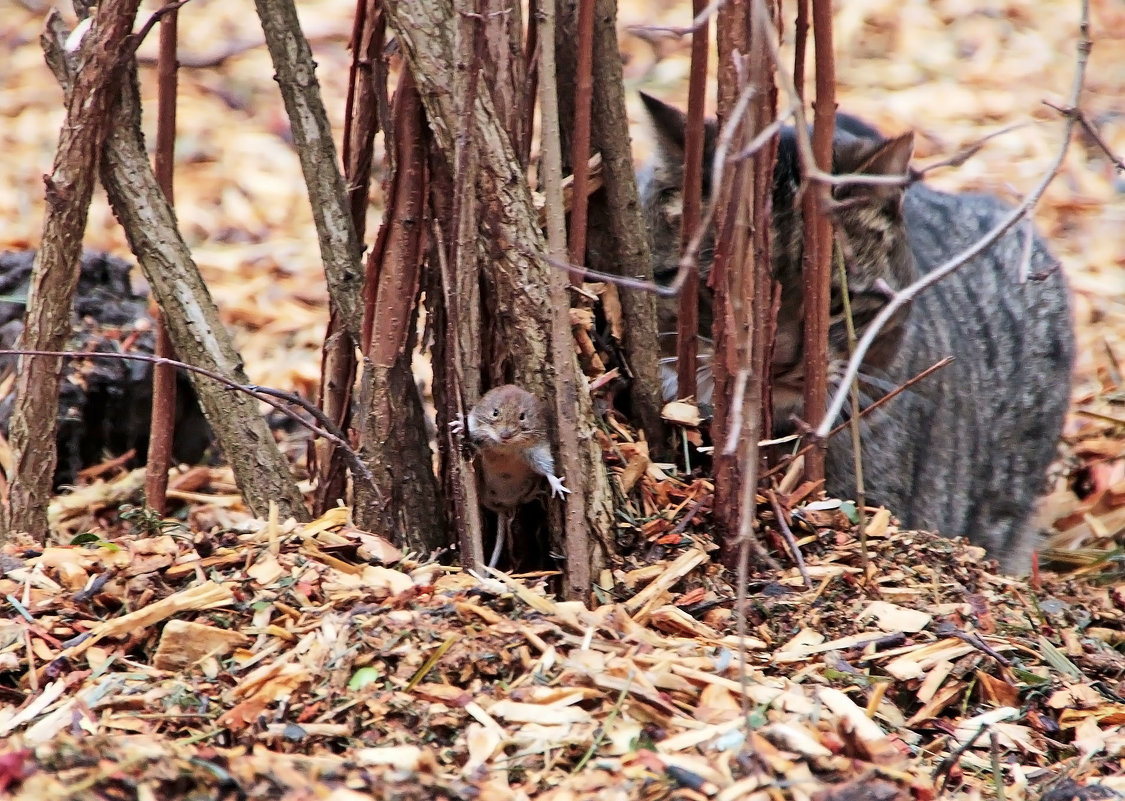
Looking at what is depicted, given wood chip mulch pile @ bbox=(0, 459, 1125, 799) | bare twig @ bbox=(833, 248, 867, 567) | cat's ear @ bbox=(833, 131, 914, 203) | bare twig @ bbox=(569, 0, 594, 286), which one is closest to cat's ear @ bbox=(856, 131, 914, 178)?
cat's ear @ bbox=(833, 131, 914, 203)

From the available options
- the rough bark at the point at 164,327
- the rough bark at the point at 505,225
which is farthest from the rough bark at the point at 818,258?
the rough bark at the point at 164,327

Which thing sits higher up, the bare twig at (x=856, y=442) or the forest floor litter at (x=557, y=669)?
the bare twig at (x=856, y=442)

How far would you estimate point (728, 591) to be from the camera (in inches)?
111

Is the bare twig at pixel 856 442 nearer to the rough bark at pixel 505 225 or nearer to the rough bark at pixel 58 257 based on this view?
the rough bark at pixel 505 225

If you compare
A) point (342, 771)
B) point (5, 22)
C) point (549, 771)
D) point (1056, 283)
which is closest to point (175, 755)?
point (342, 771)

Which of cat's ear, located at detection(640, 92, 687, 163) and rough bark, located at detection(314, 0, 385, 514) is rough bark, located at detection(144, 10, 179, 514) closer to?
rough bark, located at detection(314, 0, 385, 514)

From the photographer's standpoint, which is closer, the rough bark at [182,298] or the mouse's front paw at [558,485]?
the mouse's front paw at [558,485]

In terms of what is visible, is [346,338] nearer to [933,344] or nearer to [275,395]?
[275,395]

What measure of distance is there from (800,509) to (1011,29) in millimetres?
6048

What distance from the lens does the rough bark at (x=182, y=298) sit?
9.35 feet

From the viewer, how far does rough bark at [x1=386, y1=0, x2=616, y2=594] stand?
2.48m

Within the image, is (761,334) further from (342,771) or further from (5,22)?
(5,22)

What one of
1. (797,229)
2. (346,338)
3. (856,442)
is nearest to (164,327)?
(346,338)

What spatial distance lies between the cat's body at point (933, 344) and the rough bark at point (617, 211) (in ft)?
1.60
